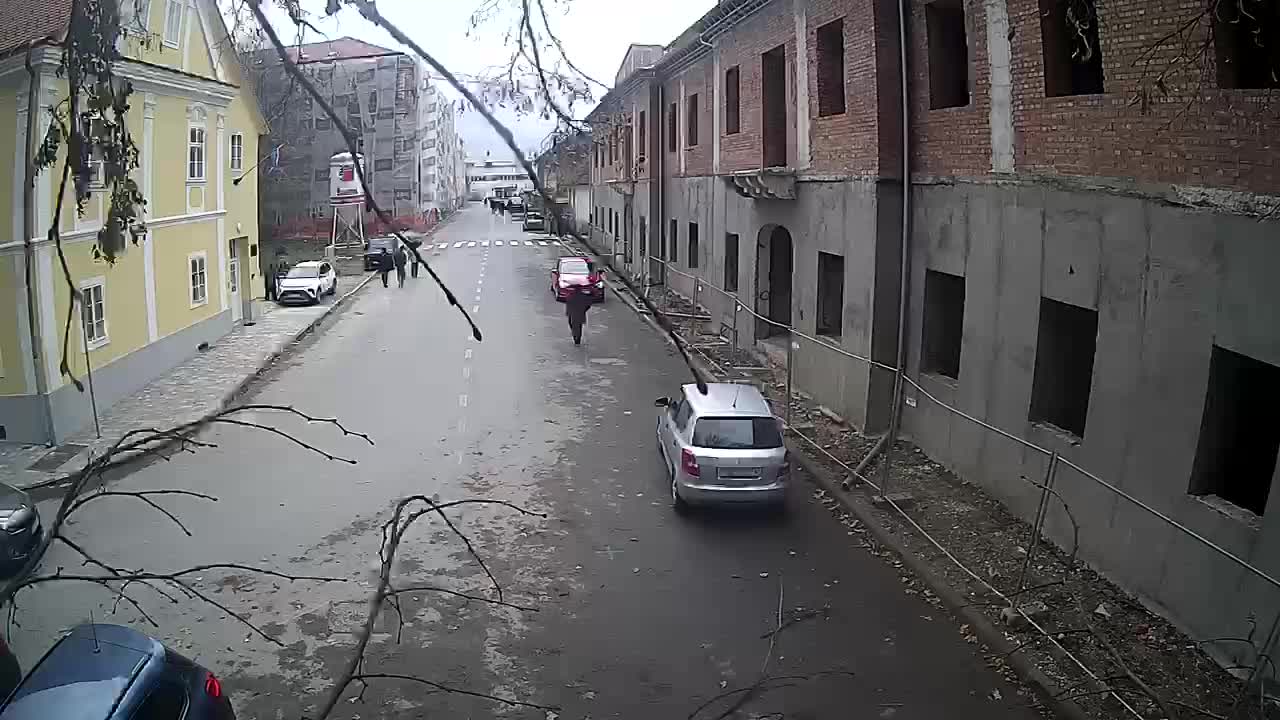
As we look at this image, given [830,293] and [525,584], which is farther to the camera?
[830,293]

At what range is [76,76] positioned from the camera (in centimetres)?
334

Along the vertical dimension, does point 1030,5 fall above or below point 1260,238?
above

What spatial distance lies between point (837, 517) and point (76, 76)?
11.4 metres

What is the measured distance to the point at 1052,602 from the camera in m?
10.1

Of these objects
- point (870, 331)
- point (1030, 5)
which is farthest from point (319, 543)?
point (1030, 5)

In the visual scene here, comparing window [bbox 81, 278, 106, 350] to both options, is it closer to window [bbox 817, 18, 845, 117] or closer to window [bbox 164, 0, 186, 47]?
window [bbox 164, 0, 186, 47]

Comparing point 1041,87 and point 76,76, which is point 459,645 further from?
point 1041,87

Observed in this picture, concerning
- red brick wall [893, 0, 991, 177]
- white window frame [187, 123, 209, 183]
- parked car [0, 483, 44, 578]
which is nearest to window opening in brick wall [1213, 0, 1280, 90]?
red brick wall [893, 0, 991, 177]

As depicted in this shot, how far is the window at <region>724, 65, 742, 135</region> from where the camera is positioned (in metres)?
24.0

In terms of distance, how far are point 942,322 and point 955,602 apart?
18.9 feet

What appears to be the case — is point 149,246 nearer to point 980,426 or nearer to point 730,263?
point 730,263

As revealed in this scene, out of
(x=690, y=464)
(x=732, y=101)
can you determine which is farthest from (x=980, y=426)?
(x=732, y=101)

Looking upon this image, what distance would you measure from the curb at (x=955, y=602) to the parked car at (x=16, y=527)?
24.7ft

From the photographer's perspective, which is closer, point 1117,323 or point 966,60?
point 1117,323
